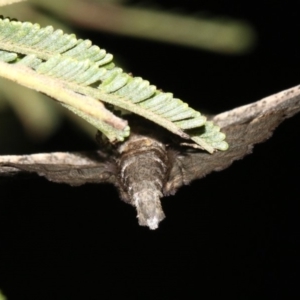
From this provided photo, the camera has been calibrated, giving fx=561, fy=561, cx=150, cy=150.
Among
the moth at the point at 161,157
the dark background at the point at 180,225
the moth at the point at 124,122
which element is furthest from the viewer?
the dark background at the point at 180,225

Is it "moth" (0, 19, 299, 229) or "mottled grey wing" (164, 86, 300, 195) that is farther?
"mottled grey wing" (164, 86, 300, 195)

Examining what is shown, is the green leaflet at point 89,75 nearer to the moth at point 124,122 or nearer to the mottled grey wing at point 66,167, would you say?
the moth at point 124,122

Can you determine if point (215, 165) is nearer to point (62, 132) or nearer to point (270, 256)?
point (62, 132)

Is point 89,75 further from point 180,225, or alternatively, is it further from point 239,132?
point 180,225

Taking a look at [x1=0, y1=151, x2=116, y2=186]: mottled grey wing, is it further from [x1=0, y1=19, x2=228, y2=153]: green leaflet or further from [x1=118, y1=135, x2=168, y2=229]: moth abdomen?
[x1=0, y1=19, x2=228, y2=153]: green leaflet

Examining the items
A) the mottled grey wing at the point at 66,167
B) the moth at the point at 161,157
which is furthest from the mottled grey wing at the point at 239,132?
the mottled grey wing at the point at 66,167

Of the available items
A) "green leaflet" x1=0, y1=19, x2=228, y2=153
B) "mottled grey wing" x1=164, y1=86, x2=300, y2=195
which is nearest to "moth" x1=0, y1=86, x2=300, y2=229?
"mottled grey wing" x1=164, y1=86, x2=300, y2=195

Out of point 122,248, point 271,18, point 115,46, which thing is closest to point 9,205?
point 122,248
